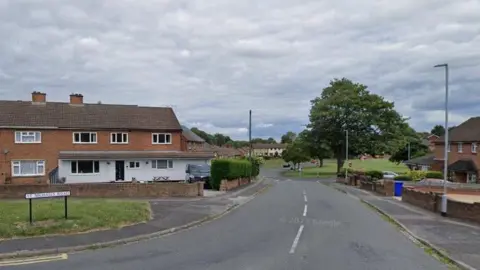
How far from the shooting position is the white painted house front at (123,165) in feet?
130

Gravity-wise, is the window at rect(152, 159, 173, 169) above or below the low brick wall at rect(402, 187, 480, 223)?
above

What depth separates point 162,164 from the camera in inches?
1688

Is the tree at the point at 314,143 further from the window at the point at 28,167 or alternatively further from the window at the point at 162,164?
the window at the point at 28,167

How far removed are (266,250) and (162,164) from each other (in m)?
31.4

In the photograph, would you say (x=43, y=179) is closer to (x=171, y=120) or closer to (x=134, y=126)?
(x=134, y=126)

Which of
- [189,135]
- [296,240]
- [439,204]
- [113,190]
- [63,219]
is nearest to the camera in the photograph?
[296,240]

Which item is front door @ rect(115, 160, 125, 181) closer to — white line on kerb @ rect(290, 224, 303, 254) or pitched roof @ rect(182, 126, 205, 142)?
pitched roof @ rect(182, 126, 205, 142)

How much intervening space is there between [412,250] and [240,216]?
883 centimetres

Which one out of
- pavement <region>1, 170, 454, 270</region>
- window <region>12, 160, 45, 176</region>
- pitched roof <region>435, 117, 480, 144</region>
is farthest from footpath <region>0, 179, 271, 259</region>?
pitched roof <region>435, 117, 480, 144</region>

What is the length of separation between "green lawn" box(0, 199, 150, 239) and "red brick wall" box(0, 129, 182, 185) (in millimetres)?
25535

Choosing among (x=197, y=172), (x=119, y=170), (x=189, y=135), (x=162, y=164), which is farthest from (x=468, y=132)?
(x=119, y=170)

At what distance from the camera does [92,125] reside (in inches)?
1768

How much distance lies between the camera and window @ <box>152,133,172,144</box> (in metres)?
47.7

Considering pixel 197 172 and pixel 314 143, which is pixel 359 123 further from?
pixel 197 172
